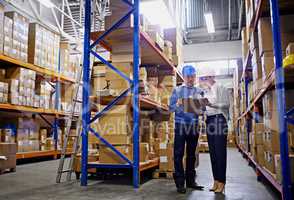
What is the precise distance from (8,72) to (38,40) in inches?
48.5

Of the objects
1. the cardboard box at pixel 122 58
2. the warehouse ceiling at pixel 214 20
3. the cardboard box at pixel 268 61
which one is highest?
the warehouse ceiling at pixel 214 20

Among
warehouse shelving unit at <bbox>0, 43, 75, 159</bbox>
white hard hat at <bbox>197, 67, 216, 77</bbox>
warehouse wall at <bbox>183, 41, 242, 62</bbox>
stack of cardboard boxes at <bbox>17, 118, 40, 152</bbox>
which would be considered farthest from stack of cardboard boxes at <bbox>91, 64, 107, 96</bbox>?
warehouse wall at <bbox>183, 41, 242, 62</bbox>

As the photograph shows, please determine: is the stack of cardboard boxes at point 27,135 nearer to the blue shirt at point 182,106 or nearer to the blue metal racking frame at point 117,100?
the blue metal racking frame at point 117,100

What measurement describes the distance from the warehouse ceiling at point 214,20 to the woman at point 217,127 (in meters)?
8.42

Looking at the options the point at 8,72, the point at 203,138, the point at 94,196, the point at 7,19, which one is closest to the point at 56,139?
the point at 8,72

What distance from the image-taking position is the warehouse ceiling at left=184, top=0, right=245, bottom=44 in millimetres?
12898

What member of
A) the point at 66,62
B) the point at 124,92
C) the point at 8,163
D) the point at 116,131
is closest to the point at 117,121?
the point at 116,131

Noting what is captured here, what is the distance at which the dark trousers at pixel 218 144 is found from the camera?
12.4ft

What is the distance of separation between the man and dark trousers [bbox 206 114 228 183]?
1.00 feet

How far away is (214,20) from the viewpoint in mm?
14352

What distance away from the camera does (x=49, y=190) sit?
377cm

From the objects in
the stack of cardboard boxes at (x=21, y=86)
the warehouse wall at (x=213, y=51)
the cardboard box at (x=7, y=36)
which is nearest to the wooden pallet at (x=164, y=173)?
the stack of cardboard boxes at (x=21, y=86)

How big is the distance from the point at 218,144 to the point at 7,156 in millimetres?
4185

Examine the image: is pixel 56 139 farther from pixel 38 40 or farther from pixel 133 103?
pixel 133 103
